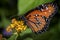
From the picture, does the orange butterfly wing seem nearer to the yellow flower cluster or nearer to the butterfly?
the butterfly

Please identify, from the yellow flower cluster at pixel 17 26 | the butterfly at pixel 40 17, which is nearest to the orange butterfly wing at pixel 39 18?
the butterfly at pixel 40 17

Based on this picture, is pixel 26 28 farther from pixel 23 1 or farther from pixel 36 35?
pixel 23 1

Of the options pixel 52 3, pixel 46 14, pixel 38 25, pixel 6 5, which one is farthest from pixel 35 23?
pixel 6 5

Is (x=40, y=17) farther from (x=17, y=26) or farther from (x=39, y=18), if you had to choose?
(x=17, y=26)

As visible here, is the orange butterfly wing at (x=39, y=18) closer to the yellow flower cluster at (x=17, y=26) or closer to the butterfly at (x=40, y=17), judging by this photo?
the butterfly at (x=40, y=17)

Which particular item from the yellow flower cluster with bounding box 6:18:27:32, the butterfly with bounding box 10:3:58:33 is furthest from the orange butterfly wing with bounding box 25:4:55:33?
the yellow flower cluster with bounding box 6:18:27:32

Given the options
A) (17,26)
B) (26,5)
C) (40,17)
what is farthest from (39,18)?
(17,26)

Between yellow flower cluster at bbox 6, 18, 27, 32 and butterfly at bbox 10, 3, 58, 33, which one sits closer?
yellow flower cluster at bbox 6, 18, 27, 32

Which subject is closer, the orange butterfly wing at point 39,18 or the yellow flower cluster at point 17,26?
the yellow flower cluster at point 17,26
